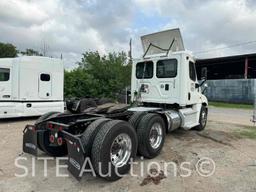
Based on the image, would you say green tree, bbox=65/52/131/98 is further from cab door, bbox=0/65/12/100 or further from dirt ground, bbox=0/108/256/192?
dirt ground, bbox=0/108/256/192

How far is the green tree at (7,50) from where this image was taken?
1573 inches

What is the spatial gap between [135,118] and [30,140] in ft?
7.38

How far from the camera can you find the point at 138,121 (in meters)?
5.66

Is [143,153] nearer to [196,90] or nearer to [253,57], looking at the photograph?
[196,90]

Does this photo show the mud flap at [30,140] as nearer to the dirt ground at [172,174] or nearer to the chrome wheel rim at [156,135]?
the dirt ground at [172,174]

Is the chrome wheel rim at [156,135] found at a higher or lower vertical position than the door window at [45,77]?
lower

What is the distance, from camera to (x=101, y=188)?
13.3 feet

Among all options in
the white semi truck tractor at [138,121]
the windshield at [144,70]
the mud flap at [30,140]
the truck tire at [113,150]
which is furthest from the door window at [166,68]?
the mud flap at [30,140]

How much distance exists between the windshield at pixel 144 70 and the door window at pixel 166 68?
0.88 ft

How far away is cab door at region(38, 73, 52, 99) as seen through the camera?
451 inches

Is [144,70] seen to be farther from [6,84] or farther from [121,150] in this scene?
[6,84]

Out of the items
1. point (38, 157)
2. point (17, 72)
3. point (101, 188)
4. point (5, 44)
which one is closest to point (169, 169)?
point (101, 188)

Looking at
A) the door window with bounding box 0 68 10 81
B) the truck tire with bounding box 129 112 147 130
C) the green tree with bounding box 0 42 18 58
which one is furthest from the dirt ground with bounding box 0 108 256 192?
the green tree with bounding box 0 42 18 58

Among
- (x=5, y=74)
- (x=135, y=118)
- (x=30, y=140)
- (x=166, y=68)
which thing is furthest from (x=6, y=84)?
(x=135, y=118)
